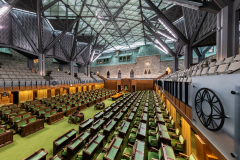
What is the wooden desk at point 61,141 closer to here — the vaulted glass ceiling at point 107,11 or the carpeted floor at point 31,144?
the carpeted floor at point 31,144

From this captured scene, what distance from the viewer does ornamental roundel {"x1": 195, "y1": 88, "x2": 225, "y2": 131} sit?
5.34 ft

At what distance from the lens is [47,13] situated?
14555 millimetres

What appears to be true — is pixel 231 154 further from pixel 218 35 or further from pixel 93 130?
pixel 218 35

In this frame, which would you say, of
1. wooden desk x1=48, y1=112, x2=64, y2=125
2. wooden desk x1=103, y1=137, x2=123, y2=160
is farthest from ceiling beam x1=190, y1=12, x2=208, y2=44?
wooden desk x1=48, y1=112, x2=64, y2=125

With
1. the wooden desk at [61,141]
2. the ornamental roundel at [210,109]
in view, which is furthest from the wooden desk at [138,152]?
the wooden desk at [61,141]

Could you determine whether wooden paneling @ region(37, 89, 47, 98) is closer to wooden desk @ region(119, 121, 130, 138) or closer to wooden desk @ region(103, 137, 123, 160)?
wooden desk @ region(119, 121, 130, 138)

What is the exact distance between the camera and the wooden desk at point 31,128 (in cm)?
487

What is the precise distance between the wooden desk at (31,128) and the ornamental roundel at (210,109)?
25.2ft

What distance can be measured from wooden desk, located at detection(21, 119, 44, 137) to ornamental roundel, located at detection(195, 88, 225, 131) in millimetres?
7681

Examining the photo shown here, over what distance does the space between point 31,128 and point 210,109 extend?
7.94 m

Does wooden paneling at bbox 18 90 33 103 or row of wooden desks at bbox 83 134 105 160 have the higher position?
wooden paneling at bbox 18 90 33 103

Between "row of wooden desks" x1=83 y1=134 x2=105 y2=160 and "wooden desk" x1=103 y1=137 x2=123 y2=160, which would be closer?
"wooden desk" x1=103 y1=137 x2=123 y2=160

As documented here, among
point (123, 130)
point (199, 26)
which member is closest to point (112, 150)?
point (123, 130)

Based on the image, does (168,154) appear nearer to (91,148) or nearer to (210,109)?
(210,109)
